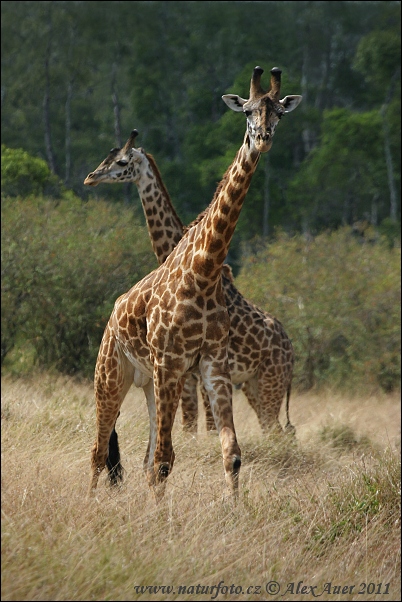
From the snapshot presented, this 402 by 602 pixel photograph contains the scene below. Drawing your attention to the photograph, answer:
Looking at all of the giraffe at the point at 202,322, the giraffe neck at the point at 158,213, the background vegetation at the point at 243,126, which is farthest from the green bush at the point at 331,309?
the giraffe at the point at 202,322

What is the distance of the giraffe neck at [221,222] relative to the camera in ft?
21.1

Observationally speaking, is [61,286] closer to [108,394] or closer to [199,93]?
[108,394]

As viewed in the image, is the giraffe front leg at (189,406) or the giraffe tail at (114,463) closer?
the giraffe tail at (114,463)

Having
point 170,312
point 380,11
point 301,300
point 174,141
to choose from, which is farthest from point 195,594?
point 380,11

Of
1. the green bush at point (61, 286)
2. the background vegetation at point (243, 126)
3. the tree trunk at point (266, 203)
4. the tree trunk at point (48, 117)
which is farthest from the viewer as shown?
the tree trunk at point (48, 117)

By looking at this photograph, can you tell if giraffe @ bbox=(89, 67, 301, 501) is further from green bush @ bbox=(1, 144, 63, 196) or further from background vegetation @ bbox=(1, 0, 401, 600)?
green bush @ bbox=(1, 144, 63, 196)

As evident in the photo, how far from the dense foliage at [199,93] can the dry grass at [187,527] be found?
28119 mm

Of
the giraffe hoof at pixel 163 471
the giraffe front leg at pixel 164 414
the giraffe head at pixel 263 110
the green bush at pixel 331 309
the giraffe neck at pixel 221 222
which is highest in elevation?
the giraffe head at pixel 263 110

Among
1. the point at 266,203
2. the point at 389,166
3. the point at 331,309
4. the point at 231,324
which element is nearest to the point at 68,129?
the point at 266,203

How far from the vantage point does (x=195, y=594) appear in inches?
184

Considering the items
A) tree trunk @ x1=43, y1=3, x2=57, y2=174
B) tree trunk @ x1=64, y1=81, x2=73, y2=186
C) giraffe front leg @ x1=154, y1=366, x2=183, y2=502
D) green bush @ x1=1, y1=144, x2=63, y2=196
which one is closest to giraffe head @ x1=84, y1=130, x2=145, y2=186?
giraffe front leg @ x1=154, y1=366, x2=183, y2=502

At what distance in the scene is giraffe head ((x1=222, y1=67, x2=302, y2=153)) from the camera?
5.93 metres

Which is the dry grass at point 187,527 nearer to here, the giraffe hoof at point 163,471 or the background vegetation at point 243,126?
the giraffe hoof at point 163,471

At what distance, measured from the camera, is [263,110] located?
19.7ft
